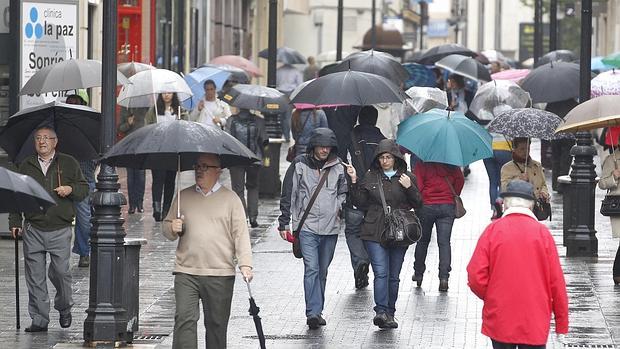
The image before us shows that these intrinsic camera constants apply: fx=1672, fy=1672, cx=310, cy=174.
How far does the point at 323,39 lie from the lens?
66.2 meters

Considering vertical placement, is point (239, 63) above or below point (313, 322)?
above

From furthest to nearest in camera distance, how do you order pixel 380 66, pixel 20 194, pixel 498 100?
1. pixel 498 100
2. pixel 380 66
3. pixel 20 194

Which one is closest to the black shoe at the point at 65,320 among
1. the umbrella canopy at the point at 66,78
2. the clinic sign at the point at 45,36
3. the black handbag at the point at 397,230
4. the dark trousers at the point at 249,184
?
the black handbag at the point at 397,230

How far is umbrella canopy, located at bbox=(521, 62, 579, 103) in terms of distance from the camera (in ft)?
79.8

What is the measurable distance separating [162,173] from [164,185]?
0.16 meters

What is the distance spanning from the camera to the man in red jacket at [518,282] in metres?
9.51

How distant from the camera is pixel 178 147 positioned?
11.0m

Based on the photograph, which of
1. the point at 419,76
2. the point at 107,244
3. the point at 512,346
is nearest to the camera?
the point at 512,346

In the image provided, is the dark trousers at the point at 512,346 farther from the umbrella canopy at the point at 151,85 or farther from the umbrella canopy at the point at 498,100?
the umbrella canopy at the point at 498,100

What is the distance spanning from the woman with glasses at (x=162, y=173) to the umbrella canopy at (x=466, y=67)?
1030cm

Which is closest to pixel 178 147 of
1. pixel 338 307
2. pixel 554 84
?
pixel 338 307

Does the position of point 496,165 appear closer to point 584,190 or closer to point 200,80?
point 584,190

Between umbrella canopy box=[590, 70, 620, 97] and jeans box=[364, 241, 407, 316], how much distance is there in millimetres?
10779

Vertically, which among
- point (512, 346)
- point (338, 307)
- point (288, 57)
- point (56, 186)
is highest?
point (288, 57)
